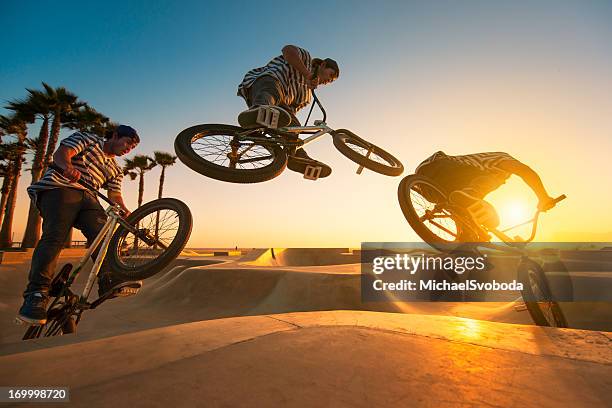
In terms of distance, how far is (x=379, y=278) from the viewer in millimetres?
9789

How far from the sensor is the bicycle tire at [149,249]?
10.2ft

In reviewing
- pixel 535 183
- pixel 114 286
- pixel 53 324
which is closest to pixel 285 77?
pixel 114 286

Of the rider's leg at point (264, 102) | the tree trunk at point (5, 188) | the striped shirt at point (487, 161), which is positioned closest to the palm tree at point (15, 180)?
the tree trunk at point (5, 188)

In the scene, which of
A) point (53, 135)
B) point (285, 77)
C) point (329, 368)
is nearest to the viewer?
point (329, 368)

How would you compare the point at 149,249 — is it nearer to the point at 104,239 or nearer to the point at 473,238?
the point at 104,239

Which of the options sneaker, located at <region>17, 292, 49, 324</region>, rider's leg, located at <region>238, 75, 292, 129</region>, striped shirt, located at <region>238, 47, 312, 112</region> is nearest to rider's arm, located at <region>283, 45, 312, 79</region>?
striped shirt, located at <region>238, 47, 312, 112</region>

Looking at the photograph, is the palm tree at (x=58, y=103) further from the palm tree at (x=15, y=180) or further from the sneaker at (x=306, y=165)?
the sneaker at (x=306, y=165)

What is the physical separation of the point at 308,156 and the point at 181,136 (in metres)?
1.61

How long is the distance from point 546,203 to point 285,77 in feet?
12.5

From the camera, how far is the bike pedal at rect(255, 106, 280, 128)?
339 cm

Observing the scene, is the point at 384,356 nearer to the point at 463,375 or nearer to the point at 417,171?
the point at 463,375

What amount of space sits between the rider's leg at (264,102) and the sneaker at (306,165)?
603mm

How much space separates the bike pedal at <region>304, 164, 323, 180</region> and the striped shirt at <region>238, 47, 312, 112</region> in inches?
33.4

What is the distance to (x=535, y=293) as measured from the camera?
4832 mm
